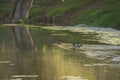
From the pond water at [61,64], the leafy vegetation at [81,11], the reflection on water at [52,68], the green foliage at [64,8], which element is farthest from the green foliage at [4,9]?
the reflection on water at [52,68]

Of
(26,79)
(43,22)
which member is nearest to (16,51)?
(26,79)

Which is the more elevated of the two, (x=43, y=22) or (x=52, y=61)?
(x=52, y=61)

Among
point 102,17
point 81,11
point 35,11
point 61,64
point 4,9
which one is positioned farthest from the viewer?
point 4,9

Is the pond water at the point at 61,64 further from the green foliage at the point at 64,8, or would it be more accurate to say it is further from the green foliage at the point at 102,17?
the green foliage at the point at 64,8

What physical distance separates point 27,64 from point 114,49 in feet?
36.7

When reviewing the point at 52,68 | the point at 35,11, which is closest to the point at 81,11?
the point at 35,11

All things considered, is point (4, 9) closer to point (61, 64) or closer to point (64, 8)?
point (64, 8)

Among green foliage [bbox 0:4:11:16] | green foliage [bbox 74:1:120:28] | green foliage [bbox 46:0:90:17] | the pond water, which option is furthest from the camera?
green foliage [bbox 0:4:11:16]

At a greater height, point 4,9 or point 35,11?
point 35,11

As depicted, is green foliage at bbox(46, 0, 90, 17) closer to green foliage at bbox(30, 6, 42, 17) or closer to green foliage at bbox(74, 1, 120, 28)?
green foliage at bbox(30, 6, 42, 17)

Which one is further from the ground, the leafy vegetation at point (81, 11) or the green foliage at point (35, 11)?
the leafy vegetation at point (81, 11)

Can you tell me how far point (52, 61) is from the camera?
2839 cm

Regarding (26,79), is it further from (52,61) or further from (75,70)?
(52,61)

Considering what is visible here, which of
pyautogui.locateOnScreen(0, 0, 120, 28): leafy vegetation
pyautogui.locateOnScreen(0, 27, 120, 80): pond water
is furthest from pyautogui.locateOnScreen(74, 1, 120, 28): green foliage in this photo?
pyautogui.locateOnScreen(0, 27, 120, 80): pond water
